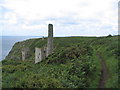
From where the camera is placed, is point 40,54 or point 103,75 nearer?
point 103,75

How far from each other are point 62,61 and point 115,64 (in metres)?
10.8

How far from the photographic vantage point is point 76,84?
16.0m

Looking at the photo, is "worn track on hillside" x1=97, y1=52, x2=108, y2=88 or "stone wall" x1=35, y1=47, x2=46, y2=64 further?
"stone wall" x1=35, y1=47, x2=46, y2=64

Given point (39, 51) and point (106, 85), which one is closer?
point (106, 85)

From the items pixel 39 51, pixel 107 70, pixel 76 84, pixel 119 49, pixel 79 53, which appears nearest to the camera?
pixel 76 84

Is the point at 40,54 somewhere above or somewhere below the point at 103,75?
above

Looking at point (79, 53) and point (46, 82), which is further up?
point (79, 53)

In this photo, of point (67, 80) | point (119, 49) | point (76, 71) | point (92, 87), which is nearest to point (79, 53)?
point (119, 49)

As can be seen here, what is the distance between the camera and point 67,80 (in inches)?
669

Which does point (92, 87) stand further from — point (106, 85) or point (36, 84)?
point (36, 84)

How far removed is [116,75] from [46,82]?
21.0ft

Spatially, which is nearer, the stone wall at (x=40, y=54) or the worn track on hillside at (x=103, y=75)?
the worn track on hillside at (x=103, y=75)

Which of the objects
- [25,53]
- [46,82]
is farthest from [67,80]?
[25,53]

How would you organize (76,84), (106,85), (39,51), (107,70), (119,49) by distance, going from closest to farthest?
(106,85) < (76,84) < (107,70) < (119,49) < (39,51)
